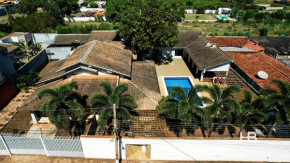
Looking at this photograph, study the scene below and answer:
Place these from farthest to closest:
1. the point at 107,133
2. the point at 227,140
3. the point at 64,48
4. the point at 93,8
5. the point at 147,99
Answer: the point at 93,8
the point at 64,48
the point at 147,99
the point at 107,133
the point at 227,140

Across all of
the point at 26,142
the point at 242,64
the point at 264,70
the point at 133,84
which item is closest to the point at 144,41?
the point at 133,84

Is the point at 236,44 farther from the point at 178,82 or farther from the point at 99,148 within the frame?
the point at 99,148

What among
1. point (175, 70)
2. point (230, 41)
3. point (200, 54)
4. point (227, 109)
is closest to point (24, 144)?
point (227, 109)

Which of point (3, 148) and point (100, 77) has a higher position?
point (100, 77)

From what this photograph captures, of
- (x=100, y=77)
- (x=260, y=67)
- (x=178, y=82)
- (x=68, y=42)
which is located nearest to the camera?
(x=100, y=77)

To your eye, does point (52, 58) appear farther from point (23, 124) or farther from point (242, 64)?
point (242, 64)

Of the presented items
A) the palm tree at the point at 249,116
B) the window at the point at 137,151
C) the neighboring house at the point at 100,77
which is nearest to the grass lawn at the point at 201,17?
the neighboring house at the point at 100,77

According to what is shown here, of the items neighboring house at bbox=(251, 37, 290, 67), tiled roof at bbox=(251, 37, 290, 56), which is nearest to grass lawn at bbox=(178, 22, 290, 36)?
tiled roof at bbox=(251, 37, 290, 56)
